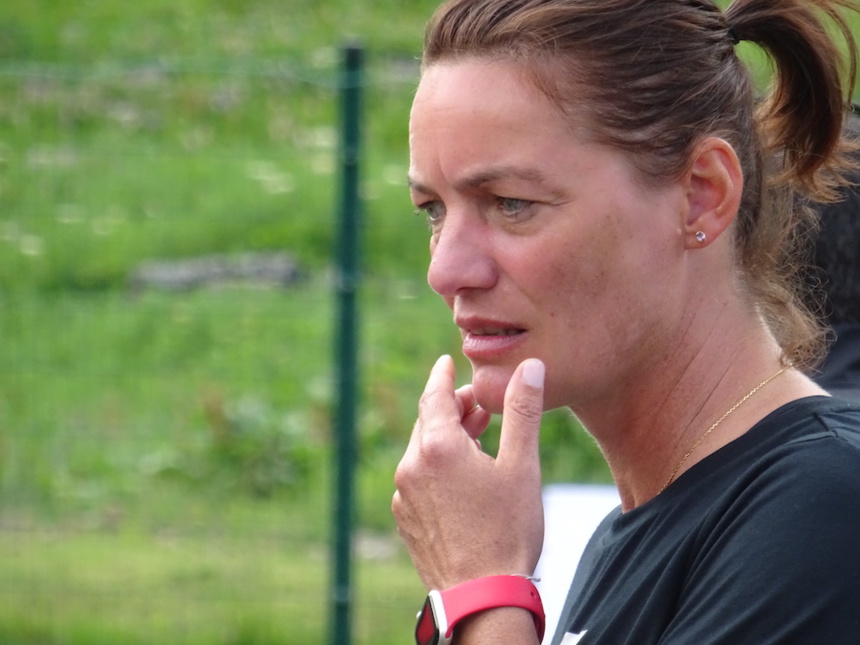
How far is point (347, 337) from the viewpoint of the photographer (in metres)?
4.64

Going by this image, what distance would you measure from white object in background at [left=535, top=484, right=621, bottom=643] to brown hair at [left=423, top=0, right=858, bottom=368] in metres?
1.05

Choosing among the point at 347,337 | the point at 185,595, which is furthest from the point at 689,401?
the point at 185,595

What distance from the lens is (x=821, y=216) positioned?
91.1 inches

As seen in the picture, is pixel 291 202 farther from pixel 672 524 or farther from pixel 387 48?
pixel 387 48

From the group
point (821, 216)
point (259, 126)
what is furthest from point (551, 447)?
point (821, 216)

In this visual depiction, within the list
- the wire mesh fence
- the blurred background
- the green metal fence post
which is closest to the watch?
the green metal fence post

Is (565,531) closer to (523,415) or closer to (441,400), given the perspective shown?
(441,400)

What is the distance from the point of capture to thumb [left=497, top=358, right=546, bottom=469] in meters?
1.72

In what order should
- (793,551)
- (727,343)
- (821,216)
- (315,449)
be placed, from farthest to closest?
(315,449) < (821,216) < (727,343) < (793,551)

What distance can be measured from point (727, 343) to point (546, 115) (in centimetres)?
42

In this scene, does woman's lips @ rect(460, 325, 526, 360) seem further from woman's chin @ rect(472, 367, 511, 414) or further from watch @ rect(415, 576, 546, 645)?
watch @ rect(415, 576, 546, 645)

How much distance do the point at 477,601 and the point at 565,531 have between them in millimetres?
1720

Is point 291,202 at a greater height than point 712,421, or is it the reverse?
point 291,202

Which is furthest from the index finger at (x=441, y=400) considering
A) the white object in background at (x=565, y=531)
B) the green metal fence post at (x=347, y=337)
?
the green metal fence post at (x=347, y=337)
